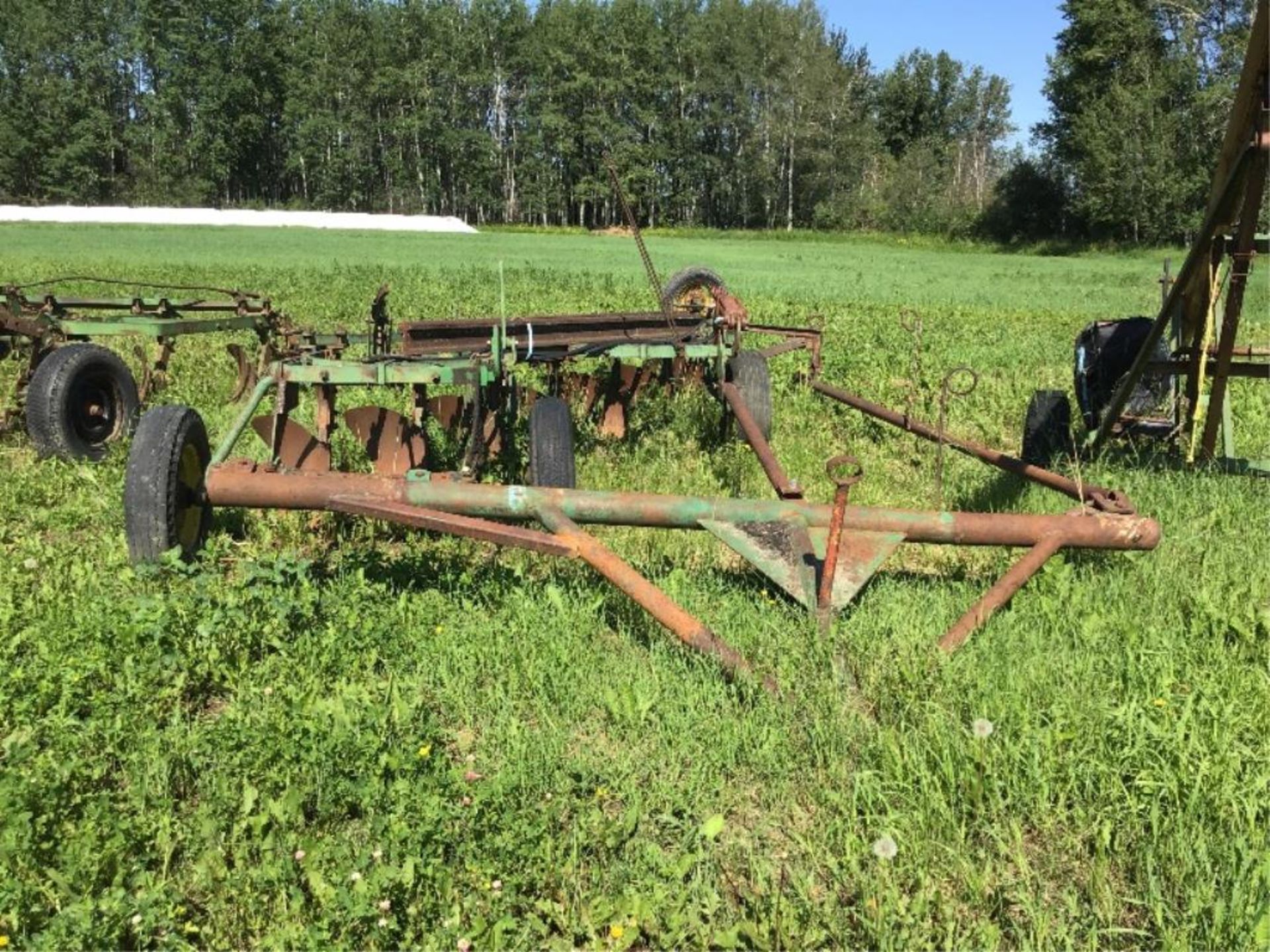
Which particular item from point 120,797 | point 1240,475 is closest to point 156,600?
point 120,797

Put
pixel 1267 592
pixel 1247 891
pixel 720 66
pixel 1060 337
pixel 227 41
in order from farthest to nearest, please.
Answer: pixel 227 41 < pixel 720 66 < pixel 1060 337 < pixel 1267 592 < pixel 1247 891

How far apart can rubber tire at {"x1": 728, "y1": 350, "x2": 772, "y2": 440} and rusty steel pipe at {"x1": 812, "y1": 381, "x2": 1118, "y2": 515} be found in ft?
1.21

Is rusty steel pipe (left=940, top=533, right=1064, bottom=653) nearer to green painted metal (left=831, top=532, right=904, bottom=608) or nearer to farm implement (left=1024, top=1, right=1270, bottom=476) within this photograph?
green painted metal (left=831, top=532, right=904, bottom=608)

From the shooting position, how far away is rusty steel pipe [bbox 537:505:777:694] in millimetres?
3055

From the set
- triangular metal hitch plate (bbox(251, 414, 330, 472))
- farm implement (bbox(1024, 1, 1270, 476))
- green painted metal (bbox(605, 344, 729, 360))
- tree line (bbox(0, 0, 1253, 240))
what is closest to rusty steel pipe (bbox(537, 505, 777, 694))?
triangular metal hitch plate (bbox(251, 414, 330, 472))

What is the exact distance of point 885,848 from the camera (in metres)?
2.29

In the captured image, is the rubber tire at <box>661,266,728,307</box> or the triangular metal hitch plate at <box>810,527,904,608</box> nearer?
the triangular metal hitch plate at <box>810,527,904,608</box>

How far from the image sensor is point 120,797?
255cm

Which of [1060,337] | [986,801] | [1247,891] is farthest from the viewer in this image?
[1060,337]

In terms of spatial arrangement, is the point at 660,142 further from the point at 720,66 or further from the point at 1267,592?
the point at 1267,592

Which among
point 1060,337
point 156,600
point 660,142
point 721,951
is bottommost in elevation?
point 721,951

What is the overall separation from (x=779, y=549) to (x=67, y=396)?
530 cm

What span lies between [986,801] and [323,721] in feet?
6.41

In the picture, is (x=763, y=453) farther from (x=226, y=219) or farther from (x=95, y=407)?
(x=226, y=219)
